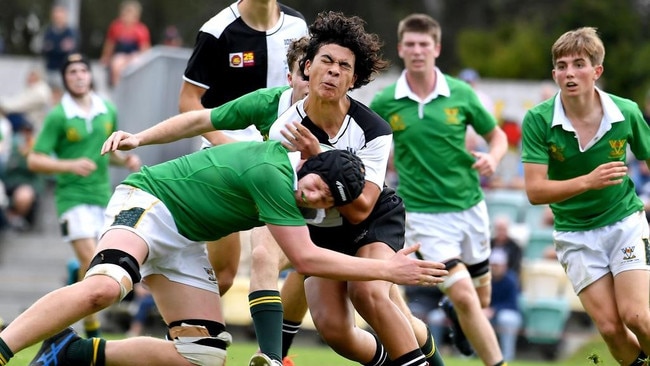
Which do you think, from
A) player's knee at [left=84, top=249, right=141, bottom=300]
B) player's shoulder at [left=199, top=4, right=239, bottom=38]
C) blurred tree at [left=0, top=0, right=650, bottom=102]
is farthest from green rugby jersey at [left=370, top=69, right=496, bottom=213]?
blurred tree at [left=0, top=0, right=650, bottom=102]

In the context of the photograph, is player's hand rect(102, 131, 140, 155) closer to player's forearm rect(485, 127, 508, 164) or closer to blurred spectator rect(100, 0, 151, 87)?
player's forearm rect(485, 127, 508, 164)

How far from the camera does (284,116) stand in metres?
6.68

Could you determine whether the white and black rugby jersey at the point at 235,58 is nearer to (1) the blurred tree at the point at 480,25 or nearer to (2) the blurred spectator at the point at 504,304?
(2) the blurred spectator at the point at 504,304

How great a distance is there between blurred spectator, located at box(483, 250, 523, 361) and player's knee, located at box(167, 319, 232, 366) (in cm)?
753

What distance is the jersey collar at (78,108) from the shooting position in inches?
423

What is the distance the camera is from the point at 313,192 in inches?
235

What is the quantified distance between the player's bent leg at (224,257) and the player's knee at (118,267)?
1.53 m

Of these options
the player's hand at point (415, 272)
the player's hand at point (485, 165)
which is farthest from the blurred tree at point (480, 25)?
the player's hand at point (415, 272)

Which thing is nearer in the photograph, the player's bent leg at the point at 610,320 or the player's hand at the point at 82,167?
the player's bent leg at the point at 610,320

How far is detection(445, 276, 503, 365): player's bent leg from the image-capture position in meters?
8.44

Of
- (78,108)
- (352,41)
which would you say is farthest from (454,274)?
(78,108)

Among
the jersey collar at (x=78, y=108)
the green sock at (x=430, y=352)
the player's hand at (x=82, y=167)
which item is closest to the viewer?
the green sock at (x=430, y=352)

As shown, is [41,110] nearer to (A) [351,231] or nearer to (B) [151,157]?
(B) [151,157]

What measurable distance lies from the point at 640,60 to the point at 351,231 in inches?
735
